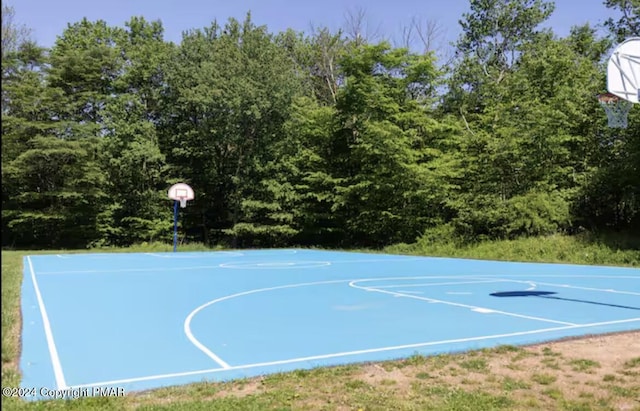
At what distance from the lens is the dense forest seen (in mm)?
20266

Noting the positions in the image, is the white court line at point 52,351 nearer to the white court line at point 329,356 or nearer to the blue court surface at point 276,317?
the blue court surface at point 276,317

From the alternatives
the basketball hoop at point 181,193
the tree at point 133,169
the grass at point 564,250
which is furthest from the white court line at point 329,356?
Result: the tree at point 133,169

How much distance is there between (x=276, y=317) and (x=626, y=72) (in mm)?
5710

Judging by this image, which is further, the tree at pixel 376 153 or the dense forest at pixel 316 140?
the tree at pixel 376 153

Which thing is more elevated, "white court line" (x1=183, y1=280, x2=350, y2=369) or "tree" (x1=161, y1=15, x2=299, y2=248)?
"tree" (x1=161, y1=15, x2=299, y2=248)

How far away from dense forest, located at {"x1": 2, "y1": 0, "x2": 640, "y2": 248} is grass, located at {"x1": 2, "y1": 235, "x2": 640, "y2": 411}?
15.2m

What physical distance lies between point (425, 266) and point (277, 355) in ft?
35.1

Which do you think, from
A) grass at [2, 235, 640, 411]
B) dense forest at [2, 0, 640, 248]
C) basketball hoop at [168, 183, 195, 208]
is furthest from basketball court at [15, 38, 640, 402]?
basketball hoop at [168, 183, 195, 208]

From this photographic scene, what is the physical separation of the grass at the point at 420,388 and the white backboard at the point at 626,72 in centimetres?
→ 386

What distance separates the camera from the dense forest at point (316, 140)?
20.3 metres

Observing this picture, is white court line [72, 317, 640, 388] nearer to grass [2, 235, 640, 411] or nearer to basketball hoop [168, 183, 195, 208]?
grass [2, 235, 640, 411]

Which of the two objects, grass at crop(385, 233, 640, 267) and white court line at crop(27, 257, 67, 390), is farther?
grass at crop(385, 233, 640, 267)

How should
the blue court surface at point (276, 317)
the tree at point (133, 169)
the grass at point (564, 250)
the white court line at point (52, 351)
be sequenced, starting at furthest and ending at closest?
the tree at point (133, 169), the grass at point (564, 250), the blue court surface at point (276, 317), the white court line at point (52, 351)

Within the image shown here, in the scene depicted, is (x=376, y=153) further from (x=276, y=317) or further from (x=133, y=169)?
(x=276, y=317)
